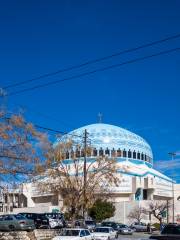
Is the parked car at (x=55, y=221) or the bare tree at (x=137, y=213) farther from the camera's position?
the bare tree at (x=137, y=213)

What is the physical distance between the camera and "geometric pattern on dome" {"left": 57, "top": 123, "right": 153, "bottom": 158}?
97250 mm

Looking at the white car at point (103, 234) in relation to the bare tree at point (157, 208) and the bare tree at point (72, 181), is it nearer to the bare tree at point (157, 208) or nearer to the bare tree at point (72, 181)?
the bare tree at point (72, 181)

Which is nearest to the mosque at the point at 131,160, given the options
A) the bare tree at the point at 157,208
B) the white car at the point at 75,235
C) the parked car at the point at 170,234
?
the bare tree at the point at 157,208

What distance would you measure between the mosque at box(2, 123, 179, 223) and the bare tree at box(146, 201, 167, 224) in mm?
1670

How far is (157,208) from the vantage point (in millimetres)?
77312

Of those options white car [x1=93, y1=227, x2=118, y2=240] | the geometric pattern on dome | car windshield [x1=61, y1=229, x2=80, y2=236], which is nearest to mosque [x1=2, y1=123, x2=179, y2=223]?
the geometric pattern on dome

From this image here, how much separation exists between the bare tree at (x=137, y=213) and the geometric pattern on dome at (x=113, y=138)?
2064 cm

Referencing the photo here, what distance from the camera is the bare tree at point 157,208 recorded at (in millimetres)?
75812

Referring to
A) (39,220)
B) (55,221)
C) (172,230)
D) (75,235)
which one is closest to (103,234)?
(55,221)

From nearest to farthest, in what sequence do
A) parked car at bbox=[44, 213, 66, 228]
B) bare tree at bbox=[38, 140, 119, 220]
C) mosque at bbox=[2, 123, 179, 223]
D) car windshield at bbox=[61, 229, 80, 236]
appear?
1. car windshield at bbox=[61, 229, 80, 236]
2. parked car at bbox=[44, 213, 66, 228]
3. bare tree at bbox=[38, 140, 119, 220]
4. mosque at bbox=[2, 123, 179, 223]

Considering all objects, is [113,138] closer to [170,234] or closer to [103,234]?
[103,234]

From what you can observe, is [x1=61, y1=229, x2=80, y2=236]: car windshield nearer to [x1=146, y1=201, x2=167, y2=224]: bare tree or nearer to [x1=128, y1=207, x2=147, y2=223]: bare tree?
[x1=146, y1=201, x2=167, y2=224]: bare tree

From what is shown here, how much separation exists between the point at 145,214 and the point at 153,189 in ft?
40.6

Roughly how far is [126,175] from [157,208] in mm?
11197
